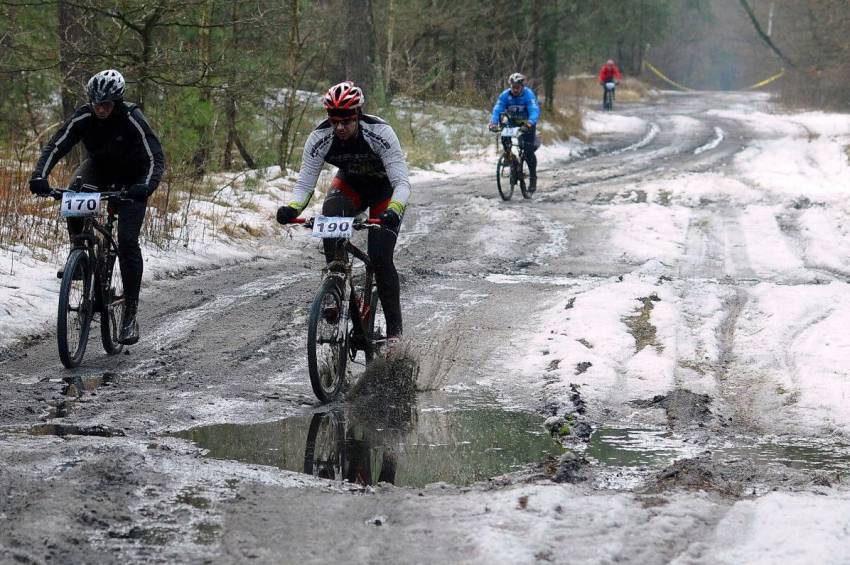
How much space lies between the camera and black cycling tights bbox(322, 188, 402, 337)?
287 inches

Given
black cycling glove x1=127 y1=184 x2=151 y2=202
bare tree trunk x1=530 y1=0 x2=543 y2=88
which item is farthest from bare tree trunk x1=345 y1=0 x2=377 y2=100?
black cycling glove x1=127 y1=184 x2=151 y2=202

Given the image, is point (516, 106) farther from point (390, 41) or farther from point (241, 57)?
point (390, 41)

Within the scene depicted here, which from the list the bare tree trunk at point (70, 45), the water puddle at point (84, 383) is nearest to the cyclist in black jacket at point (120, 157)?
the water puddle at point (84, 383)

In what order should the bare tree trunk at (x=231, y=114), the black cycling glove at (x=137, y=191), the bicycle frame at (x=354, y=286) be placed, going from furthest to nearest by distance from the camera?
1. the bare tree trunk at (x=231, y=114)
2. the black cycling glove at (x=137, y=191)
3. the bicycle frame at (x=354, y=286)

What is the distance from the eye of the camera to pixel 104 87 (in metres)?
7.42

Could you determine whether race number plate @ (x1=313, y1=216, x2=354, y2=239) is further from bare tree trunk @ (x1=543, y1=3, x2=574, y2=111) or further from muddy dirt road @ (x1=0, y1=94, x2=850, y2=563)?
bare tree trunk @ (x1=543, y1=3, x2=574, y2=111)

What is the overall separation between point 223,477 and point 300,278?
609cm

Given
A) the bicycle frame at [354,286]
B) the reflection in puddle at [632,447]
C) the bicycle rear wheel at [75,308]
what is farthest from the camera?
the bicycle rear wheel at [75,308]

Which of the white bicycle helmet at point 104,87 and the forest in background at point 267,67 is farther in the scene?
the forest in background at point 267,67

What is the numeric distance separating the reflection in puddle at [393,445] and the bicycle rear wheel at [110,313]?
208 centimetres

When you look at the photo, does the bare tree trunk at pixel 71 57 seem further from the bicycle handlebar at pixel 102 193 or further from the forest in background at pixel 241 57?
the bicycle handlebar at pixel 102 193

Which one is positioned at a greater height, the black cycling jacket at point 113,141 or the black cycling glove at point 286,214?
the black cycling jacket at point 113,141

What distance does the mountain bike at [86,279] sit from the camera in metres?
7.26

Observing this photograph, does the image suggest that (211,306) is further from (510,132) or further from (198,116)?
(510,132)
